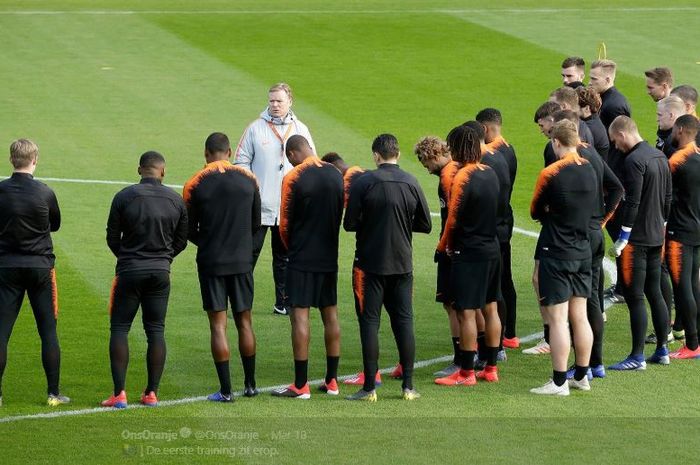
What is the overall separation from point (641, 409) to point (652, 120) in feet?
44.4

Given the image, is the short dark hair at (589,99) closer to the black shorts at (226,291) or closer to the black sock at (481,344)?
the black sock at (481,344)

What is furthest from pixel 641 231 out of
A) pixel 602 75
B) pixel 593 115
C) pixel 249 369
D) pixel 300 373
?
pixel 249 369

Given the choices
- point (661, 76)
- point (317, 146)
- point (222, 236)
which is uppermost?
point (661, 76)

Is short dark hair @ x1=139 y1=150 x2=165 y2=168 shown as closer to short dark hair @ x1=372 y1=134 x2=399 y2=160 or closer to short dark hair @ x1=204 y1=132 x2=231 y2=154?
short dark hair @ x1=204 y1=132 x2=231 y2=154

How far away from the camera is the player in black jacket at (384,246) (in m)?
10.7

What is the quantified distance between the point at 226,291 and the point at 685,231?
4039 millimetres

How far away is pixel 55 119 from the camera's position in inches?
913

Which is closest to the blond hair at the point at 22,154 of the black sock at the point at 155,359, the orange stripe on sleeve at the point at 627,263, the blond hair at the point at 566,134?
the black sock at the point at 155,359

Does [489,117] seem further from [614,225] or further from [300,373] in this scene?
[300,373]

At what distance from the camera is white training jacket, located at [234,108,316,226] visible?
44.7ft

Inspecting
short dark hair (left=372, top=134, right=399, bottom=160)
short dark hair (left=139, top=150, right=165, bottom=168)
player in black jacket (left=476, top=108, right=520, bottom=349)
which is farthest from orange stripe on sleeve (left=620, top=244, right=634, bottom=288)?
short dark hair (left=139, top=150, right=165, bottom=168)

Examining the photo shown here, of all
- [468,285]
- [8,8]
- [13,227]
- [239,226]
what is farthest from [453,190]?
[8,8]

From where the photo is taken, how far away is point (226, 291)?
10883 mm

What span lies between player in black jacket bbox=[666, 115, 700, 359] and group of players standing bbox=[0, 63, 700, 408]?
302 mm
